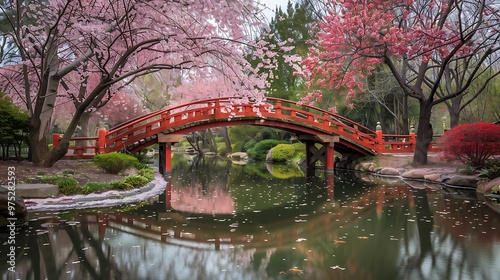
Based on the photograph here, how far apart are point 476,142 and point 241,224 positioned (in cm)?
1014

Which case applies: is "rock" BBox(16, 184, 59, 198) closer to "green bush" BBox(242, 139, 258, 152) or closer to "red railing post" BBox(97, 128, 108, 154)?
"red railing post" BBox(97, 128, 108, 154)

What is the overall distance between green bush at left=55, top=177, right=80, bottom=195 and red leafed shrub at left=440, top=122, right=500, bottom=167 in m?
12.6

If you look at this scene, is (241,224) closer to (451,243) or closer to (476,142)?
(451,243)

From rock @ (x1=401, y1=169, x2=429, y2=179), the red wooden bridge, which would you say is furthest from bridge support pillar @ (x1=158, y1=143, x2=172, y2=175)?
rock @ (x1=401, y1=169, x2=429, y2=179)

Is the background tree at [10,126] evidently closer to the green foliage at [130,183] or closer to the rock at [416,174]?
the green foliage at [130,183]

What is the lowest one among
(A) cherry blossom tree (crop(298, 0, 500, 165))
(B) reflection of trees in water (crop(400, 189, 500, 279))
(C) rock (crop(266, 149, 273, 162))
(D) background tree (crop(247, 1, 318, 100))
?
(B) reflection of trees in water (crop(400, 189, 500, 279))

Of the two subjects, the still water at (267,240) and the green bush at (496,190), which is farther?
the green bush at (496,190)

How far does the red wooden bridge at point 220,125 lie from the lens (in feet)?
59.3

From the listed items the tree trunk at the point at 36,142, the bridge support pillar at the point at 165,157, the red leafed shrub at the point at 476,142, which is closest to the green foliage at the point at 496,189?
the red leafed shrub at the point at 476,142

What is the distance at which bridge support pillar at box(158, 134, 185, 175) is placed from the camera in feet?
63.1

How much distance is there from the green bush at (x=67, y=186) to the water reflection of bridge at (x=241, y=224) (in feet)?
5.56

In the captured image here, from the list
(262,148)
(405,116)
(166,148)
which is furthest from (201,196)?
(262,148)

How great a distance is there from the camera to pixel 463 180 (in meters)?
14.5

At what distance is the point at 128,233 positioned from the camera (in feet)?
25.3
